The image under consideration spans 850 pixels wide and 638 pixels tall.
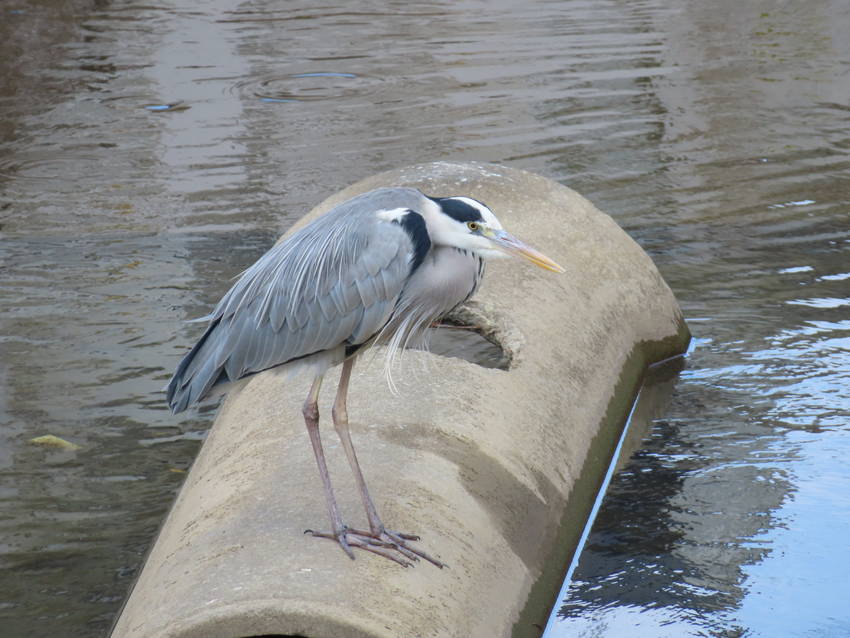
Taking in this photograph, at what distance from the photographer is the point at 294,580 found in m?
3.01

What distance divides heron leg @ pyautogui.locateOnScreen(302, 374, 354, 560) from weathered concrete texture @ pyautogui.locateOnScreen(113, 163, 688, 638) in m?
0.04

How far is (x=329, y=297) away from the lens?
3443mm

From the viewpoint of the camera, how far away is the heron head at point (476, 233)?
3.36m

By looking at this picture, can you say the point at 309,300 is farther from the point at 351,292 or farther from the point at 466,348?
the point at 466,348

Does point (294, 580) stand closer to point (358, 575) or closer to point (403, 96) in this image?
point (358, 575)

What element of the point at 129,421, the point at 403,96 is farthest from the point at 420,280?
the point at 403,96

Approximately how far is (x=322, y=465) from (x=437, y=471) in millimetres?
387

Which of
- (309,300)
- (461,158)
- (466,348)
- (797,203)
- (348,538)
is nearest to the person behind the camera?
(348,538)

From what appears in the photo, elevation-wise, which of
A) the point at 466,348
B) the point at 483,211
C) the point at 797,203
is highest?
the point at 483,211

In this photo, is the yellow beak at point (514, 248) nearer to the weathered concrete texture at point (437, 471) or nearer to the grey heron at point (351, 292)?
the grey heron at point (351, 292)

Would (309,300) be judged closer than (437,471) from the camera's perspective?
Yes

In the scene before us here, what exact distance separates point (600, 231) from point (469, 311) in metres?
1.08

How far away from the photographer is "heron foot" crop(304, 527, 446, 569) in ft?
10.5

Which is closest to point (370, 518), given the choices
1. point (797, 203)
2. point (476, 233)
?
point (476, 233)
